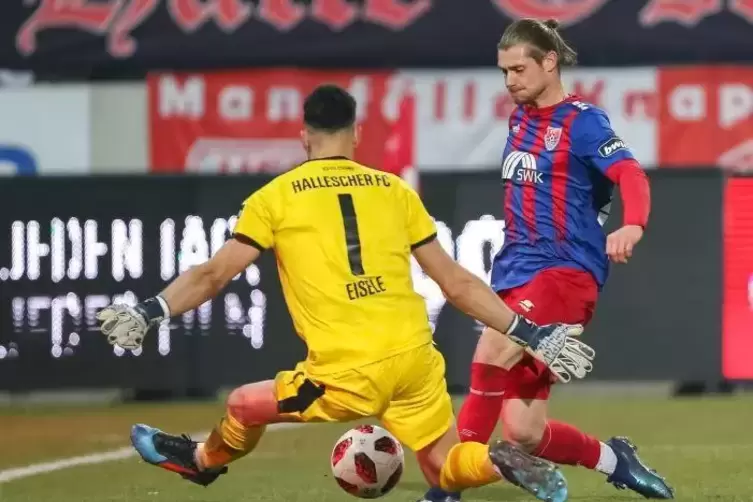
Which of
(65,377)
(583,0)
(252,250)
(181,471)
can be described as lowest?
(65,377)

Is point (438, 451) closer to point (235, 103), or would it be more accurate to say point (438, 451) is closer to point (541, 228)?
point (541, 228)

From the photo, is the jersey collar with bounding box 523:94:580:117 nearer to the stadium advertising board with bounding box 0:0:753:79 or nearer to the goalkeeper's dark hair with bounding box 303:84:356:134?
the goalkeeper's dark hair with bounding box 303:84:356:134

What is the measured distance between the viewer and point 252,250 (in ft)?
20.5

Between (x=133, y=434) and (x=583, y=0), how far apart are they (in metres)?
8.85

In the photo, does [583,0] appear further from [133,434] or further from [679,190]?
[133,434]

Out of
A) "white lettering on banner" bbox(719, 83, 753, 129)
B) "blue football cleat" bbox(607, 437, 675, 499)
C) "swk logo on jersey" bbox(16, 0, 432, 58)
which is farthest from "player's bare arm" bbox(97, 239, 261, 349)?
"white lettering on banner" bbox(719, 83, 753, 129)

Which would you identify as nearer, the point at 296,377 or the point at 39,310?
the point at 296,377

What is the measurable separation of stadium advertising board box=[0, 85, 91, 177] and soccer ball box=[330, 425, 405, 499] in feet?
31.6

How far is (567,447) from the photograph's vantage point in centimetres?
742

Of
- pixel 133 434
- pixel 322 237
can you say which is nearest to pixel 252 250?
pixel 322 237

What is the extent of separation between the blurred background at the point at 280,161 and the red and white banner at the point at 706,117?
0.02 meters

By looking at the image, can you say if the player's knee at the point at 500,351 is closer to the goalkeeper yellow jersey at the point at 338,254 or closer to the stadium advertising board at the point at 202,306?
the goalkeeper yellow jersey at the point at 338,254

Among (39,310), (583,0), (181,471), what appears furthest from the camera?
(583,0)

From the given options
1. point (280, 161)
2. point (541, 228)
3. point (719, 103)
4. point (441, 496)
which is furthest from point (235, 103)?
point (441, 496)
